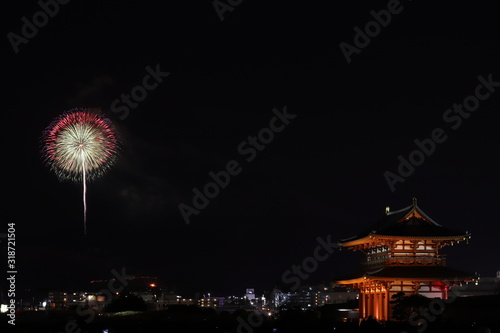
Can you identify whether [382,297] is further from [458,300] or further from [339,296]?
[339,296]

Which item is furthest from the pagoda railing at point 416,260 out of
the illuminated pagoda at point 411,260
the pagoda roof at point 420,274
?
the pagoda roof at point 420,274

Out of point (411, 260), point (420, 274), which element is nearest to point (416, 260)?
point (411, 260)

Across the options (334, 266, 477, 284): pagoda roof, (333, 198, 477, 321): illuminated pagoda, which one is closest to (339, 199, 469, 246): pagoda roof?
(333, 198, 477, 321): illuminated pagoda

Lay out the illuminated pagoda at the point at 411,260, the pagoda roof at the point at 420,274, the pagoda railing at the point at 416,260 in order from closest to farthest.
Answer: the pagoda roof at the point at 420,274, the illuminated pagoda at the point at 411,260, the pagoda railing at the point at 416,260

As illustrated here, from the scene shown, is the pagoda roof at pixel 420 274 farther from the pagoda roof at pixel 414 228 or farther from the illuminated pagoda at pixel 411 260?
the pagoda roof at pixel 414 228

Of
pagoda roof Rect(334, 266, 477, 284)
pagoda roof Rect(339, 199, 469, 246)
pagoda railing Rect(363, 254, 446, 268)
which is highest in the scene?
pagoda roof Rect(339, 199, 469, 246)

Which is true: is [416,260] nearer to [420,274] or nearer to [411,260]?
[411,260]

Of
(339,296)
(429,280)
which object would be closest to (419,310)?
(429,280)

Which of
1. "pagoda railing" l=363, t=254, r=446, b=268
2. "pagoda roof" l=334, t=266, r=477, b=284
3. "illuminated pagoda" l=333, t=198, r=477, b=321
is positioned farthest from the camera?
"pagoda railing" l=363, t=254, r=446, b=268

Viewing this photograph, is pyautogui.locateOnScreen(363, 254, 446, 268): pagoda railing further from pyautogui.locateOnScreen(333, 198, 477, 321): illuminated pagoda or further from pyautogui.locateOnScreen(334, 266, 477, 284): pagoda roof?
pyautogui.locateOnScreen(334, 266, 477, 284): pagoda roof
